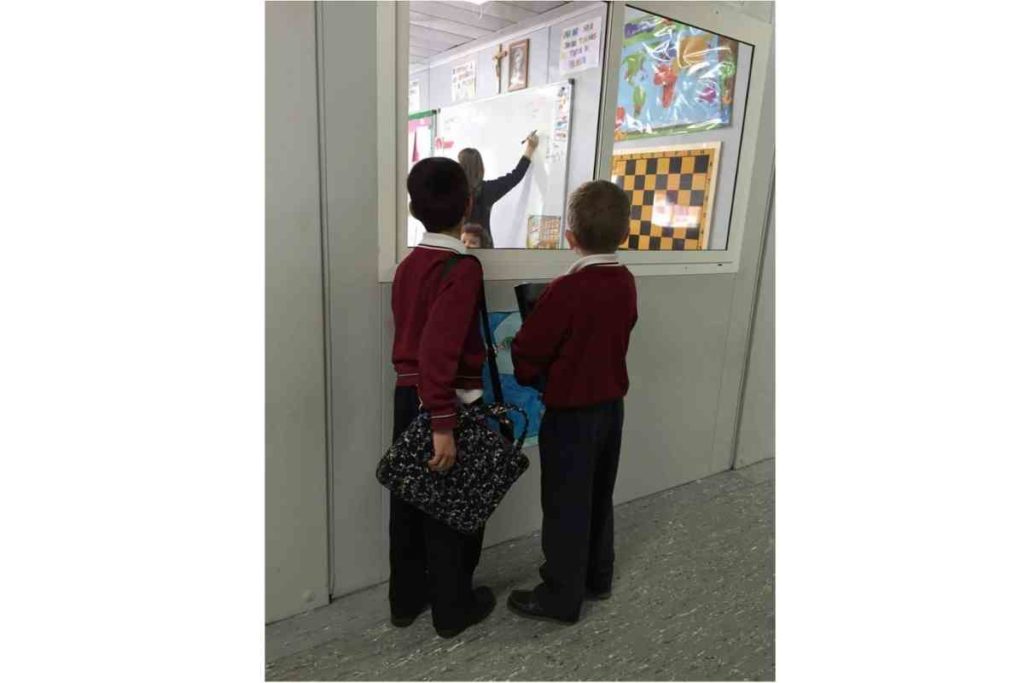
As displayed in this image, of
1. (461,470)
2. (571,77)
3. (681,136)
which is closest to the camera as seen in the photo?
(461,470)

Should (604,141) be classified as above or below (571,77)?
below

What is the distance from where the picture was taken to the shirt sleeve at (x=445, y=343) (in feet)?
4.48

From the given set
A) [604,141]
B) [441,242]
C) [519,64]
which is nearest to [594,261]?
[441,242]

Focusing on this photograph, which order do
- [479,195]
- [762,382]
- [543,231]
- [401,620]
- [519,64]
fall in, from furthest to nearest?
[762,382], [519,64], [543,231], [479,195], [401,620]

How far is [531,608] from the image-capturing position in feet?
5.76

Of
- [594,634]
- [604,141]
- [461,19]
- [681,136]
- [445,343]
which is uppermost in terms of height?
[461,19]

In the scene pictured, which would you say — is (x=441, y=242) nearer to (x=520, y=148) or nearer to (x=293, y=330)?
(x=293, y=330)

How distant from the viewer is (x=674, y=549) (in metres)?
2.21

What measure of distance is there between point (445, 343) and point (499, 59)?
1716 mm

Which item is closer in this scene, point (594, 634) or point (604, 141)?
point (594, 634)

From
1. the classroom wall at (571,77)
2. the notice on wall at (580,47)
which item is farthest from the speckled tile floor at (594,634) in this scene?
the notice on wall at (580,47)

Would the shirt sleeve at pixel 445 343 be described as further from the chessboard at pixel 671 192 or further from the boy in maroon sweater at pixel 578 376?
the chessboard at pixel 671 192

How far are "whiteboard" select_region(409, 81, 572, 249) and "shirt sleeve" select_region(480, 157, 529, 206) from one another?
29 mm

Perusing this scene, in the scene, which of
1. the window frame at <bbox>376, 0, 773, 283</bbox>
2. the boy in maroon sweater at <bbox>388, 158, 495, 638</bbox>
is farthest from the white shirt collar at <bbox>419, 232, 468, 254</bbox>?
the window frame at <bbox>376, 0, 773, 283</bbox>
